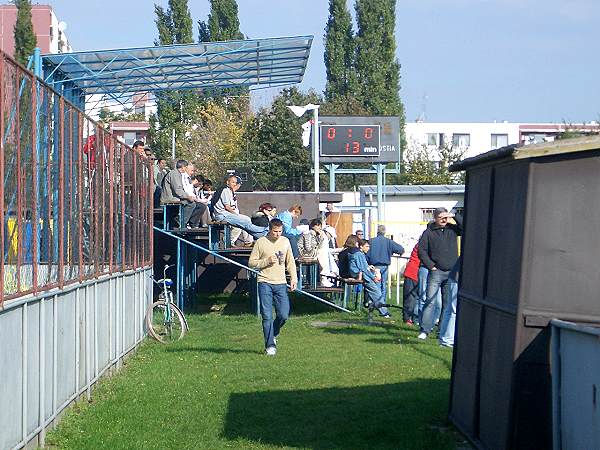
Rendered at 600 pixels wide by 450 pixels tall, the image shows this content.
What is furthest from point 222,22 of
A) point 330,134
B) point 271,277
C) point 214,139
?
point 271,277

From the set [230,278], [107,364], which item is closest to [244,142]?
[230,278]

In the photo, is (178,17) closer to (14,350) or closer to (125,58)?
(125,58)

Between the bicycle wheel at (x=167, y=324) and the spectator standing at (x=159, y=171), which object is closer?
the bicycle wheel at (x=167, y=324)

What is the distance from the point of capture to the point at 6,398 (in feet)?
26.2

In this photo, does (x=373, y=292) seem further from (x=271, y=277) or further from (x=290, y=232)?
(x=271, y=277)

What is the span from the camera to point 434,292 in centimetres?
1748

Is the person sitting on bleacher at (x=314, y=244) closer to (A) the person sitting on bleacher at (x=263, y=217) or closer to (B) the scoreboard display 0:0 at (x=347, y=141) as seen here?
(A) the person sitting on bleacher at (x=263, y=217)

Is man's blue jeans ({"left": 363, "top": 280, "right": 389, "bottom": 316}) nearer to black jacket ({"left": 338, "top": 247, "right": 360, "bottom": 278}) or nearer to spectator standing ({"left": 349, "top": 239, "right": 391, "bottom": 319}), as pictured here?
spectator standing ({"left": 349, "top": 239, "right": 391, "bottom": 319})

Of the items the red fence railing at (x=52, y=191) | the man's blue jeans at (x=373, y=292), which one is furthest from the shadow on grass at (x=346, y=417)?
the man's blue jeans at (x=373, y=292)

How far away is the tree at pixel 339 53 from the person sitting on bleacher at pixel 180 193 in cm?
4796

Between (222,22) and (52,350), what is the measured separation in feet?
205

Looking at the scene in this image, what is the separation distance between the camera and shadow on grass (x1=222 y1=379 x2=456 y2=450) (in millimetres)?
9531

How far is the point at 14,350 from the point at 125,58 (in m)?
17.9

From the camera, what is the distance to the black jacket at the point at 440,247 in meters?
17.3
